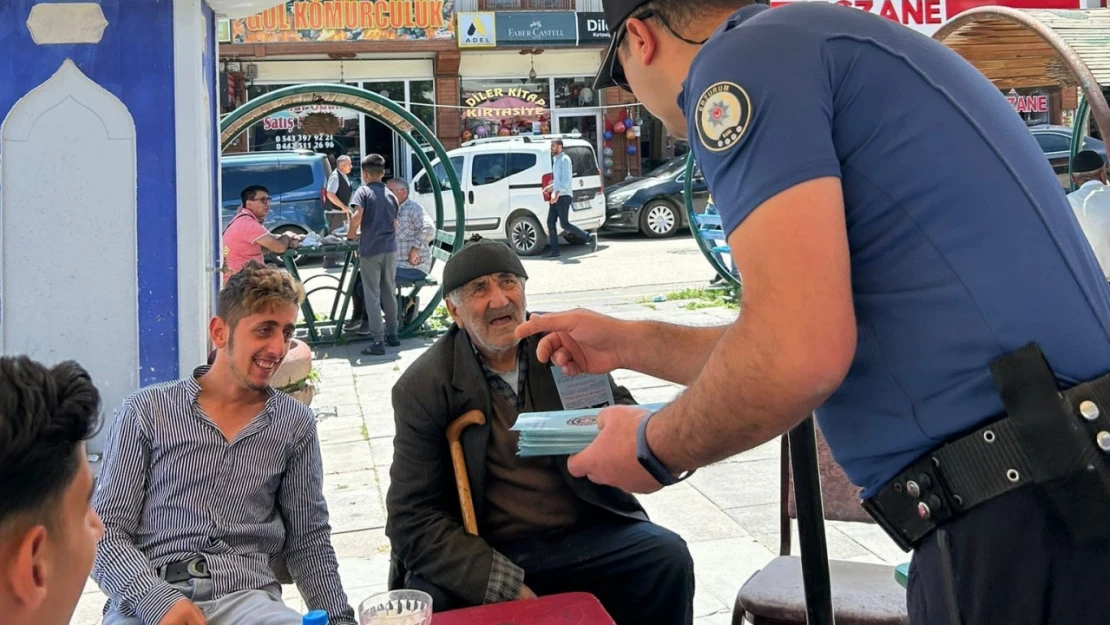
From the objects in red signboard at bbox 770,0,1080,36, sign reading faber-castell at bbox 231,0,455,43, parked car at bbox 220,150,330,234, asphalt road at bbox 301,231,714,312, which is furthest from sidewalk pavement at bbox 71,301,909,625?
sign reading faber-castell at bbox 231,0,455,43

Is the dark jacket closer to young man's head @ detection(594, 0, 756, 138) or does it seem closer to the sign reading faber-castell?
young man's head @ detection(594, 0, 756, 138)

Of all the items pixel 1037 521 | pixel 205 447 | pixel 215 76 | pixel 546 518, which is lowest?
pixel 546 518

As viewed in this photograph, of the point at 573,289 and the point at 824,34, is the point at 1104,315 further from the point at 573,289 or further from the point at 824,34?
the point at 573,289

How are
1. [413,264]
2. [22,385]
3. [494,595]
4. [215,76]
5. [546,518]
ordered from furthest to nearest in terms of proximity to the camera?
[413,264] → [215,76] → [546,518] → [494,595] → [22,385]

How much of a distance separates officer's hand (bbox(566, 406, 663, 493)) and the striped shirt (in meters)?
1.52

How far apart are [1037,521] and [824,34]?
26.9 inches

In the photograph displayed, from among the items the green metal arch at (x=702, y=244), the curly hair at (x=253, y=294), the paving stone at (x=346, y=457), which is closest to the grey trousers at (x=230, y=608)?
the curly hair at (x=253, y=294)

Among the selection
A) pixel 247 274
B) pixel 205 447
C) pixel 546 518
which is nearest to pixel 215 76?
pixel 247 274

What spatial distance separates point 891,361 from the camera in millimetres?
1331

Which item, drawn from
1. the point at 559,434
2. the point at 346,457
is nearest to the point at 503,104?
the point at 346,457

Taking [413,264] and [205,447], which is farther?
[413,264]

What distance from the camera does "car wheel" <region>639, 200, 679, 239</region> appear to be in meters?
17.4

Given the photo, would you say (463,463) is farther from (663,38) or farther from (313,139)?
(313,139)

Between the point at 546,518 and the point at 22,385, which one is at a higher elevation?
the point at 22,385
